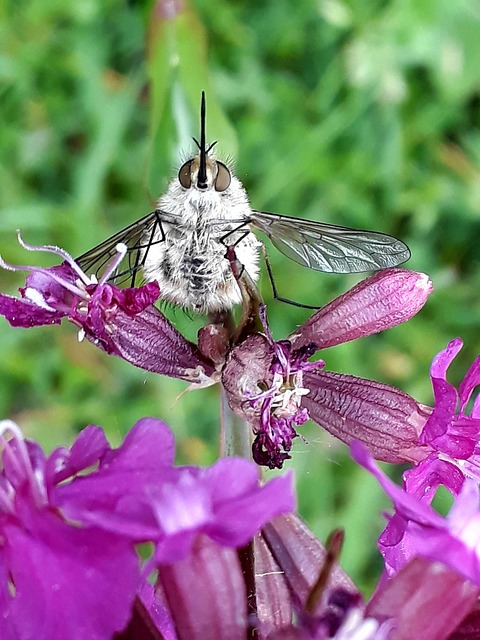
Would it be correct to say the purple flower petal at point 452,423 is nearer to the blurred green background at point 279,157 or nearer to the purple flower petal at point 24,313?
the purple flower petal at point 24,313

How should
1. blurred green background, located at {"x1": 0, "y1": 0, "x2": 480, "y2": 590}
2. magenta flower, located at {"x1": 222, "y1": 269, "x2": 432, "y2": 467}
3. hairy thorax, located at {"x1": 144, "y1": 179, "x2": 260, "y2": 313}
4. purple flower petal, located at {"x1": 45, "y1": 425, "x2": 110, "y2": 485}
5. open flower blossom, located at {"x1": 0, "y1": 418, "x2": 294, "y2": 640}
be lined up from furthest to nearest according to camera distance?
blurred green background, located at {"x1": 0, "y1": 0, "x2": 480, "y2": 590} < hairy thorax, located at {"x1": 144, "y1": 179, "x2": 260, "y2": 313} < magenta flower, located at {"x1": 222, "y1": 269, "x2": 432, "y2": 467} < purple flower petal, located at {"x1": 45, "y1": 425, "x2": 110, "y2": 485} < open flower blossom, located at {"x1": 0, "y1": 418, "x2": 294, "y2": 640}

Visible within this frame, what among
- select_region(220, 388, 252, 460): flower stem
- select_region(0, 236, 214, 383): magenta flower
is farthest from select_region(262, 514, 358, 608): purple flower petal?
select_region(0, 236, 214, 383): magenta flower

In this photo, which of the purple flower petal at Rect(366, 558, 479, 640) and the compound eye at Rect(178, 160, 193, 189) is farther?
the compound eye at Rect(178, 160, 193, 189)

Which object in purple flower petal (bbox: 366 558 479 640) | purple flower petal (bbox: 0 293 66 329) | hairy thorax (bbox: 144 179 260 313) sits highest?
hairy thorax (bbox: 144 179 260 313)

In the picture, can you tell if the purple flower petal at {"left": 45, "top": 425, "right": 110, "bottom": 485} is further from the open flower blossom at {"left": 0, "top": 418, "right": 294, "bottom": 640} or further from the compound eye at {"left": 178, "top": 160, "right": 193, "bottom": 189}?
the compound eye at {"left": 178, "top": 160, "right": 193, "bottom": 189}

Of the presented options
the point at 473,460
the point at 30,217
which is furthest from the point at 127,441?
the point at 30,217

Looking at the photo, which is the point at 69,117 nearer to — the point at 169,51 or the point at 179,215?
the point at 169,51
